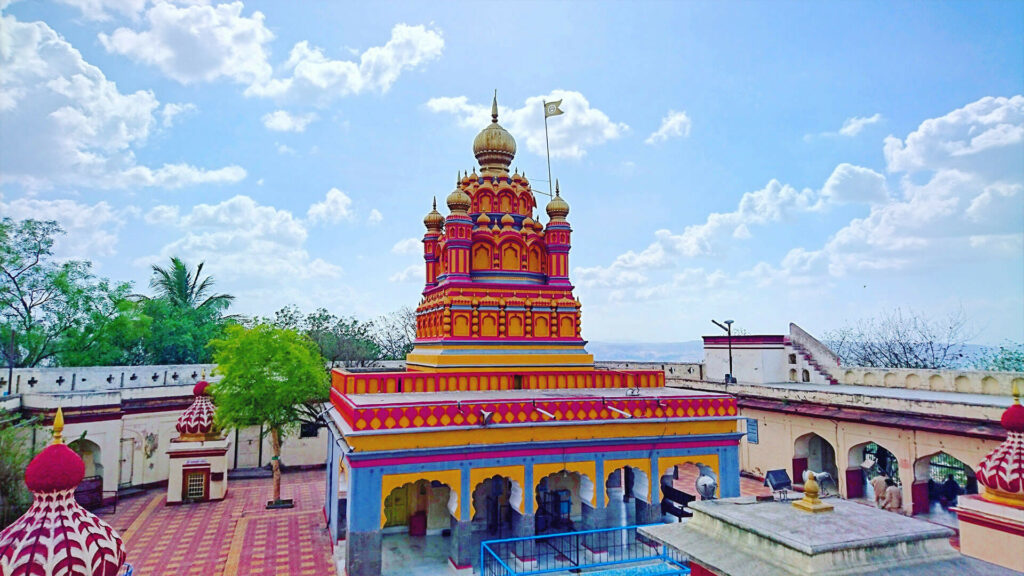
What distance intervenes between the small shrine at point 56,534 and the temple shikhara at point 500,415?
5.45 m

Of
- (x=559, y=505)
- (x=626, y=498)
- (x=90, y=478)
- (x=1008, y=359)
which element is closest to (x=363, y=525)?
(x=559, y=505)

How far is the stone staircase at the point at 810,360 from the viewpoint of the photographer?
26.4m

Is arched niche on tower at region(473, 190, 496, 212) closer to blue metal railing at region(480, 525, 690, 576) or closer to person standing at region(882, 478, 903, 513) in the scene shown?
blue metal railing at region(480, 525, 690, 576)

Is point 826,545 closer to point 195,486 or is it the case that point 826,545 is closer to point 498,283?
point 498,283

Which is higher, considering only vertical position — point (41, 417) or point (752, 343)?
point (752, 343)

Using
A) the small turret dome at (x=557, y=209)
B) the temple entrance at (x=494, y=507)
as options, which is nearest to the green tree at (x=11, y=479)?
the temple entrance at (x=494, y=507)

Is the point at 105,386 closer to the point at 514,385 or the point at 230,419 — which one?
the point at 230,419

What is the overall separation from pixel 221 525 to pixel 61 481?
11724 mm

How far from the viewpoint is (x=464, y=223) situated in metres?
19.1

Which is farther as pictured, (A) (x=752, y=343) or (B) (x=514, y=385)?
(A) (x=752, y=343)

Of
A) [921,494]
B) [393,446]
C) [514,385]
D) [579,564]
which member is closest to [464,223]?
[514,385]

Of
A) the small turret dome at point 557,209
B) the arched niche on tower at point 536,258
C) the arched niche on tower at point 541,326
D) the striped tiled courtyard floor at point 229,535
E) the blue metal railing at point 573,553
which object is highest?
the small turret dome at point 557,209

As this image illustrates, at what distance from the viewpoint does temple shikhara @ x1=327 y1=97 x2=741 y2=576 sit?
12898mm

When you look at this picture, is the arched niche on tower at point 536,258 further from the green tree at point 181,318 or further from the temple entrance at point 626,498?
the green tree at point 181,318
